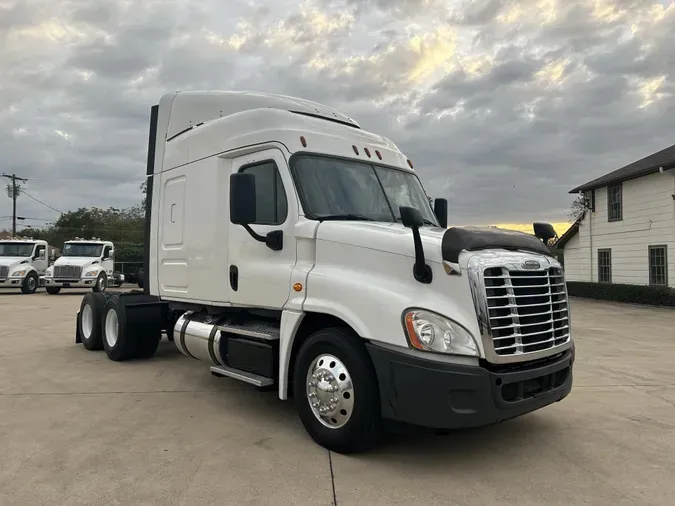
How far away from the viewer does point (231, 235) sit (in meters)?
5.31

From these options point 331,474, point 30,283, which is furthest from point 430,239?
point 30,283

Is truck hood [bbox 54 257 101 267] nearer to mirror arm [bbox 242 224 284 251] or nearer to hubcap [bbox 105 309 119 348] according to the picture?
hubcap [bbox 105 309 119 348]

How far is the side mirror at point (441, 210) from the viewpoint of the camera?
5.99 metres

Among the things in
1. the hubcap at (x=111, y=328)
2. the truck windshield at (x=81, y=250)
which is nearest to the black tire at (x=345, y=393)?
the hubcap at (x=111, y=328)

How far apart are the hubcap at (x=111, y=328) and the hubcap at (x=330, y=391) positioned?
4767 millimetres

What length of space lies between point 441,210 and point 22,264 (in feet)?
75.8

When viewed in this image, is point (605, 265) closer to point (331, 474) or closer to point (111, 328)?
point (111, 328)

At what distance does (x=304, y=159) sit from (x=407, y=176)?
→ 136 centimetres

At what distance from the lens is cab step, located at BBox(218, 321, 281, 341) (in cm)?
479

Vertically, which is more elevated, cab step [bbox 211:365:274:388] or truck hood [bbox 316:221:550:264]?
truck hood [bbox 316:221:550:264]

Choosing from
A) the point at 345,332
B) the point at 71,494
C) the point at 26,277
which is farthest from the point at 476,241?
the point at 26,277

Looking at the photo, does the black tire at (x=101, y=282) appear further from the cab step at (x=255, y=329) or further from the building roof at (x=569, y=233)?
the building roof at (x=569, y=233)

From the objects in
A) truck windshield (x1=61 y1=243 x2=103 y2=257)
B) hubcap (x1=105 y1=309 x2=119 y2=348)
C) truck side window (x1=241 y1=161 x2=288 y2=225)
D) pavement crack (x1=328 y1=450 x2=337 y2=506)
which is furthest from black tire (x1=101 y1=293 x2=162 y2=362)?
truck windshield (x1=61 y1=243 x2=103 y2=257)

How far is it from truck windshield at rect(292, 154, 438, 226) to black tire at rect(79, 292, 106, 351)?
5.26 metres
